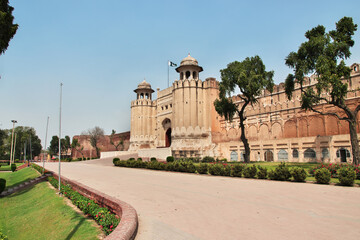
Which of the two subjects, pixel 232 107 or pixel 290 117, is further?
pixel 290 117

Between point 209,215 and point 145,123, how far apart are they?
1439 inches

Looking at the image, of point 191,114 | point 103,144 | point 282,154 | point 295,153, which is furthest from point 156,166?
point 103,144

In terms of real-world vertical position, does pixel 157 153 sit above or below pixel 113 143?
below

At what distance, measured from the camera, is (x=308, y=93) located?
1612cm

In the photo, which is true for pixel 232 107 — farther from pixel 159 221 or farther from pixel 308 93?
pixel 159 221

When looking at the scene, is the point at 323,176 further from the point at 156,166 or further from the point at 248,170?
the point at 156,166

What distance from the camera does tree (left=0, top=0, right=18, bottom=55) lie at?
1233 centimetres

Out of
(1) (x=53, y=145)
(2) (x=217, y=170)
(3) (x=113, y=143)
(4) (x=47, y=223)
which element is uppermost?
(1) (x=53, y=145)

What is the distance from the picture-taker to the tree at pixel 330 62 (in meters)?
14.4

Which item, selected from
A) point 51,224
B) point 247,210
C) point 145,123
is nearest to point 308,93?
point 247,210

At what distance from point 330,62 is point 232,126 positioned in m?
16.7

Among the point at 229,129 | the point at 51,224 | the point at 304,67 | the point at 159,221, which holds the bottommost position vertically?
the point at 51,224

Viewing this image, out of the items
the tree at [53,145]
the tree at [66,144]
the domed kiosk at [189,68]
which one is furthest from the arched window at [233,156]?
the tree at [53,145]

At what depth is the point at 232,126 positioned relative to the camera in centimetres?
3106
